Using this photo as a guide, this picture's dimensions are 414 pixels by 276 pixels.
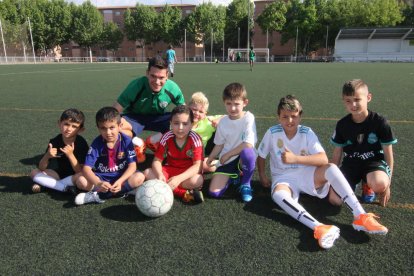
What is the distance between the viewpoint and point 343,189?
285cm

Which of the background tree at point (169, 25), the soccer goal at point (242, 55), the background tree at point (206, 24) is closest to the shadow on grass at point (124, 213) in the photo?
the soccer goal at point (242, 55)

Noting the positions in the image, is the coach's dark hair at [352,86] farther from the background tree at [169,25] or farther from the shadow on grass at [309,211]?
the background tree at [169,25]

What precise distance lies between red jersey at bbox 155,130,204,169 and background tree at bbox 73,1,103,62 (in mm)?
63891

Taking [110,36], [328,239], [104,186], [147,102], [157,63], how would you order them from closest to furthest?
[328,239] < [104,186] < [157,63] < [147,102] < [110,36]

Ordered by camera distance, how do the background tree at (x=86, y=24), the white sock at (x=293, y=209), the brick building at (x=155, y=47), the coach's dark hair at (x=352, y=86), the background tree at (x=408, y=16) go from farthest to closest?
the brick building at (x=155, y=47)
the background tree at (x=408, y=16)
the background tree at (x=86, y=24)
the coach's dark hair at (x=352, y=86)
the white sock at (x=293, y=209)

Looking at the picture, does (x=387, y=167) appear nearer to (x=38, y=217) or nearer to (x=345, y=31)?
(x=38, y=217)

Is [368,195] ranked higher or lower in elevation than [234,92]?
lower

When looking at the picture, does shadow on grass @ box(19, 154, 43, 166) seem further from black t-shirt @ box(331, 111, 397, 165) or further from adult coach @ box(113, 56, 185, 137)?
black t-shirt @ box(331, 111, 397, 165)

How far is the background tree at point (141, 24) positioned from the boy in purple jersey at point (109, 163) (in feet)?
224

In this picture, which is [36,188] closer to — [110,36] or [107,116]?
[107,116]

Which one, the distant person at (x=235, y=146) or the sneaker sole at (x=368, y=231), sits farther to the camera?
the distant person at (x=235, y=146)

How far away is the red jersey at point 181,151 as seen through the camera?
140 inches

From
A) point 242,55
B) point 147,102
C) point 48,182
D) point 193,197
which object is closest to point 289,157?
point 193,197

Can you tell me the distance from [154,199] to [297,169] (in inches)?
54.6
